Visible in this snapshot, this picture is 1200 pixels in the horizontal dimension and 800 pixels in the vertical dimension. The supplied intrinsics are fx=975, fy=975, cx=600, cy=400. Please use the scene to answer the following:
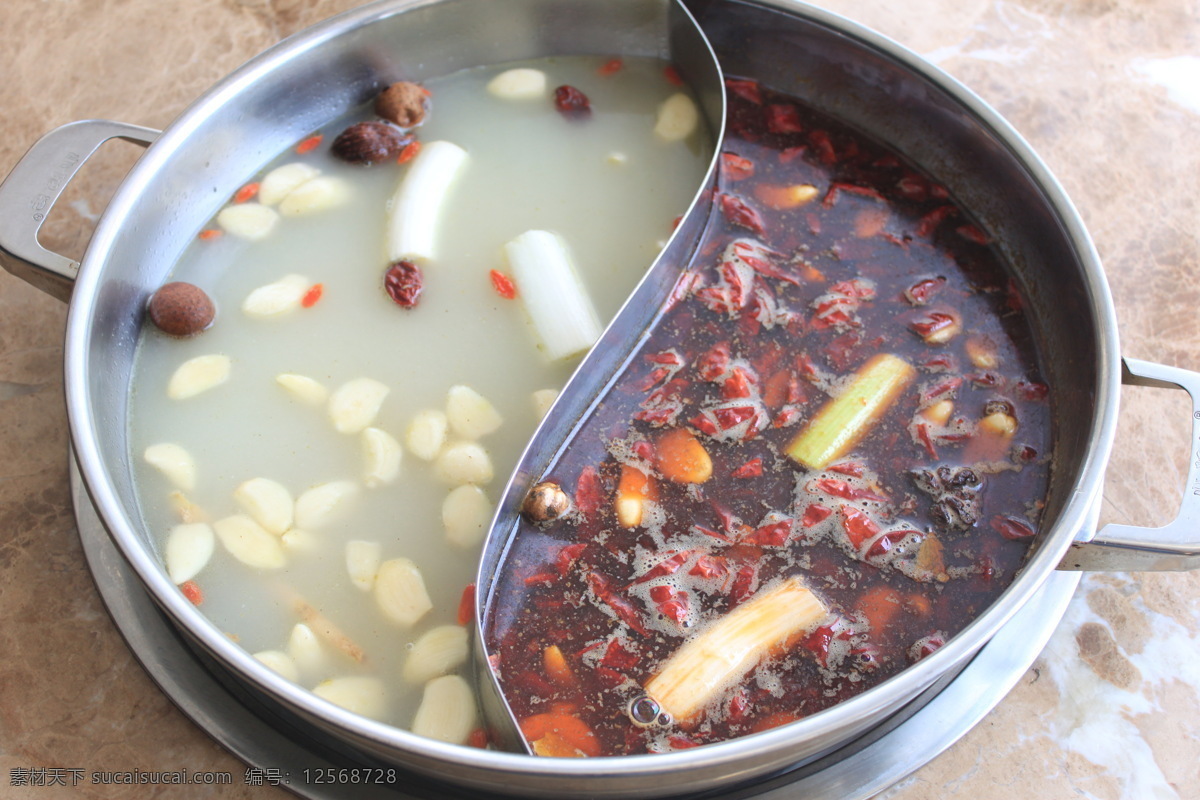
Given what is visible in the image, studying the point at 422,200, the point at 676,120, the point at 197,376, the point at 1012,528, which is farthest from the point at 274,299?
the point at 1012,528

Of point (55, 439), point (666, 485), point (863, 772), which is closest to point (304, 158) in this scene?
point (55, 439)

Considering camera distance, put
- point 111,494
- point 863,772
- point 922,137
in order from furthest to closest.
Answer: point 922,137 < point 863,772 < point 111,494

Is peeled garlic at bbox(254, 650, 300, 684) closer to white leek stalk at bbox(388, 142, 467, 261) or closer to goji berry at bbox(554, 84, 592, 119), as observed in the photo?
white leek stalk at bbox(388, 142, 467, 261)

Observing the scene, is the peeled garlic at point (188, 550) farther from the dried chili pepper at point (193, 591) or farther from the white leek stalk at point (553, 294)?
the white leek stalk at point (553, 294)

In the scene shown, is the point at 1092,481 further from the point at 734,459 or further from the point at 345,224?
the point at 345,224

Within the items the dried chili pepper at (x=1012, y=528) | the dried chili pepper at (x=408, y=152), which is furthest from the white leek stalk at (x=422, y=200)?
the dried chili pepper at (x=1012, y=528)

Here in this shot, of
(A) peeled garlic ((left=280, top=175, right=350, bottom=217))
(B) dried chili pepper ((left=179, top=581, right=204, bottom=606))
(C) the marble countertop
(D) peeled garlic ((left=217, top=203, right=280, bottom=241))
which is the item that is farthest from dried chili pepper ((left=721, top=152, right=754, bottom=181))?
(B) dried chili pepper ((left=179, top=581, right=204, bottom=606))

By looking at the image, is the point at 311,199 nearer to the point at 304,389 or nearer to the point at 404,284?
the point at 404,284
